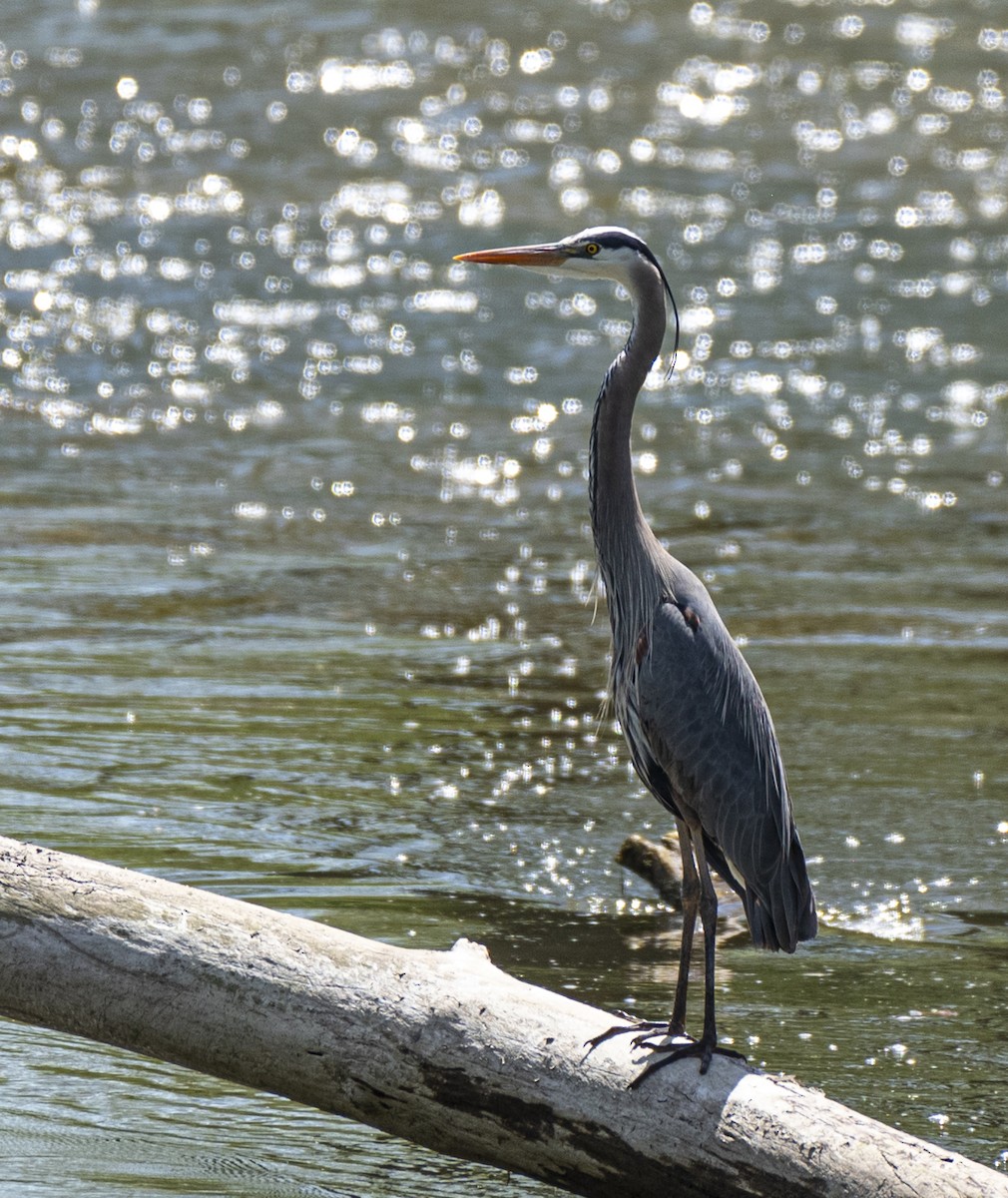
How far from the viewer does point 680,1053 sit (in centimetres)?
393

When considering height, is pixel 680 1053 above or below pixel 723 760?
below

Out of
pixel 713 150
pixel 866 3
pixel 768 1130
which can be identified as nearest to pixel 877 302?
pixel 713 150

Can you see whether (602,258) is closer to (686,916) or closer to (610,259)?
(610,259)

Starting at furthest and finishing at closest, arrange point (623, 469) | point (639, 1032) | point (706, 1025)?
point (623, 469), point (706, 1025), point (639, 1032)

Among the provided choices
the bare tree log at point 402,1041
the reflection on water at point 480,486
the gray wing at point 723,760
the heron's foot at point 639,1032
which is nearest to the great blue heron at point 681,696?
the gray wing at point 723,760

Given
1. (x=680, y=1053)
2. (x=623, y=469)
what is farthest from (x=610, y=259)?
(x=680, y=1053)

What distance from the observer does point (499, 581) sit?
10.7 metres

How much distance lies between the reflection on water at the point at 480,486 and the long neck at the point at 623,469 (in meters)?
0.64

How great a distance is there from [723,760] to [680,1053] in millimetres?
780

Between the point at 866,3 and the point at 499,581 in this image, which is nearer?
the point at 499,581

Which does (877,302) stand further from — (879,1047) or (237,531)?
(879,1047)

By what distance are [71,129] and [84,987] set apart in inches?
616

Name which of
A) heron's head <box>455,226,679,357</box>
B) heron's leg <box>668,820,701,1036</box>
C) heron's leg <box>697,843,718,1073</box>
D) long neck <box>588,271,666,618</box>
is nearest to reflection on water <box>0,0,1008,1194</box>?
long neck <box>588,271,666,618</box>

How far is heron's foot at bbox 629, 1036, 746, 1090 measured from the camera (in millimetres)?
3855
